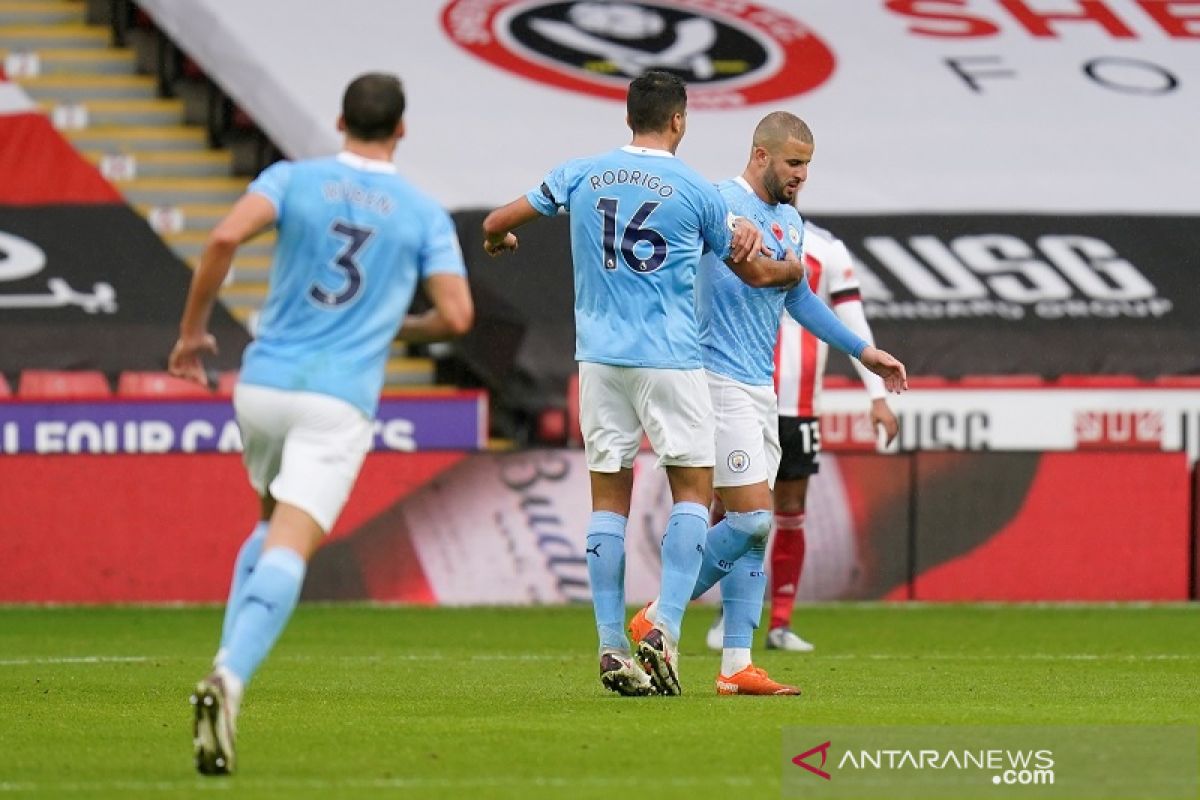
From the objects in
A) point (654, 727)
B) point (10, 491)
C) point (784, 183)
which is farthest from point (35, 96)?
point (654, 727)

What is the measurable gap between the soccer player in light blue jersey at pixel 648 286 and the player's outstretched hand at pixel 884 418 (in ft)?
9.18

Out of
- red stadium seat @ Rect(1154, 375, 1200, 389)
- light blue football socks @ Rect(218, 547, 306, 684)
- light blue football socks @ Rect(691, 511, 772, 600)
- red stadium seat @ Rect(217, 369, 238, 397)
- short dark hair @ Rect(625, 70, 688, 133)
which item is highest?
short dark hair @ Rect(625, 70, 688, 133)

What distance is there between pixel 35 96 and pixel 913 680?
13069 millimetres

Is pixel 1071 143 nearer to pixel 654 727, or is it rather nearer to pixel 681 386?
pixel 681 386

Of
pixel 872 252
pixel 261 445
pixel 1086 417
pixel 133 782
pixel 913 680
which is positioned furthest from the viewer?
pixel 872 252

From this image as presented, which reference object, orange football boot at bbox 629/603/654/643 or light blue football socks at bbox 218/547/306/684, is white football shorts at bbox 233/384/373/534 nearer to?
light blue football socks at bbox 218/547/306/684

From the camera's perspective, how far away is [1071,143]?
1959 cm

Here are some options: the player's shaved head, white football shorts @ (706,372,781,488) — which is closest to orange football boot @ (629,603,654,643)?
white football shorts @ (706,372,781,488)

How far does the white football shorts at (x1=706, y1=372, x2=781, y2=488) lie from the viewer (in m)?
8.71

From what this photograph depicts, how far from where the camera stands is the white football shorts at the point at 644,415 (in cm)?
830

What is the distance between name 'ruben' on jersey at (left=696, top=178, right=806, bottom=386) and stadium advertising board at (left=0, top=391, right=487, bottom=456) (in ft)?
21.9

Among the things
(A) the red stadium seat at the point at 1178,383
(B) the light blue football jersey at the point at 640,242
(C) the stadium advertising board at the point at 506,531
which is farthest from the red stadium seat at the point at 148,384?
(B) the light blue football jersey at the point at 640,242

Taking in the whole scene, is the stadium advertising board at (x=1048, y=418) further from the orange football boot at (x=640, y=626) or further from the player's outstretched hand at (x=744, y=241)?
the player's outstretched hand at (x=744, y=241)

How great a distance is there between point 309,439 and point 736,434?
8.51ft
